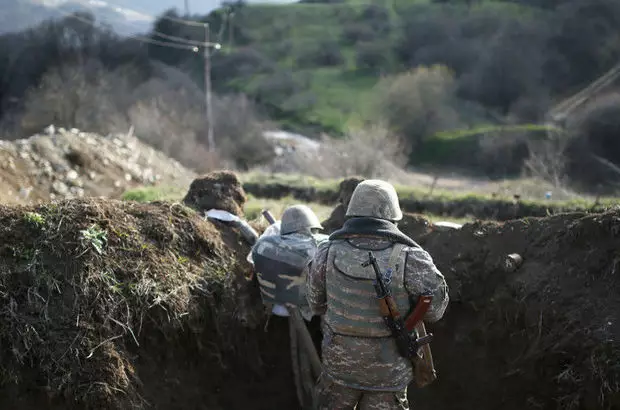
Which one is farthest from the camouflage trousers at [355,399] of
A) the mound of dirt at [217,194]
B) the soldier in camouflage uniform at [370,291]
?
the mound of dirt at [217,194]

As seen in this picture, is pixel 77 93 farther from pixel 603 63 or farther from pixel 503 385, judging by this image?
pixel 603 63

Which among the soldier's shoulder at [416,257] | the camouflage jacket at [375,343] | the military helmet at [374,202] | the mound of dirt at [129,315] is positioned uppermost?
the military helmet at [374,202]

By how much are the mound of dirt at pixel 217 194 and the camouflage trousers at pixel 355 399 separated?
3271 mm

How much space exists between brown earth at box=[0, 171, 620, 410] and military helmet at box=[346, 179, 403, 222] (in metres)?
2.34

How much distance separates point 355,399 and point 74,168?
14958 millimetres

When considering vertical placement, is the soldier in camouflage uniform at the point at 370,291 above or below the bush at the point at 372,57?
above

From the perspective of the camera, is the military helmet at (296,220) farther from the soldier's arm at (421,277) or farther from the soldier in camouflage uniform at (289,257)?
the soldier's arm at (421,277)

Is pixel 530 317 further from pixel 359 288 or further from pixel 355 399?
pixel 359 288

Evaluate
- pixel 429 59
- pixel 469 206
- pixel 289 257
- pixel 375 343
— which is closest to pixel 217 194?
pixel 289 257

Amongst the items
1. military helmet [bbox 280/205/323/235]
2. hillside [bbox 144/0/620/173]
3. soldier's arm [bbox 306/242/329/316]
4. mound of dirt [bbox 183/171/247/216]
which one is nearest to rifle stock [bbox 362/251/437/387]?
soldier's arm [bbox 306/242/329/316]

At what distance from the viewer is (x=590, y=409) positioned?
5254 mm

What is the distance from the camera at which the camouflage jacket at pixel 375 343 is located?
161 inches

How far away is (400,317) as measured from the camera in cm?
409

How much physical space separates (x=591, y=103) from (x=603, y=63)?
1809 cm
